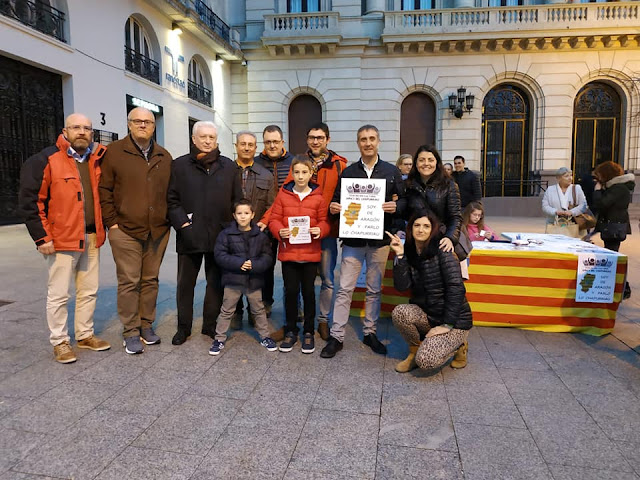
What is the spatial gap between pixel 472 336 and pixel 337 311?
5.19 feet

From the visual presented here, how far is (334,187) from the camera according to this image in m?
4.75

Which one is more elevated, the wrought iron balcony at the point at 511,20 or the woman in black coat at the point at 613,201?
the wrought iron balcony at the point at 511,20

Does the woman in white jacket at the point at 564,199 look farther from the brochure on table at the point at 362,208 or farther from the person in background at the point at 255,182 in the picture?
the person in background at the point at 255,182

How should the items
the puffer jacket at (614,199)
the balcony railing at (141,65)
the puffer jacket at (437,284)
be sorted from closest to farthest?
the puffer jacket at (437,284), the puffer jacket at (614,199), the balcony railing at (141,65)

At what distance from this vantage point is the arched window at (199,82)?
63.4 ft

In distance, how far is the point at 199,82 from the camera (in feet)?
66.2

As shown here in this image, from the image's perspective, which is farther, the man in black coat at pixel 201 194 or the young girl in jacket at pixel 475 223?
the young girl in jacket at pixel 475 223

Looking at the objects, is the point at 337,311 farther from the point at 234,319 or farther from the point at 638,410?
the point at 638,410

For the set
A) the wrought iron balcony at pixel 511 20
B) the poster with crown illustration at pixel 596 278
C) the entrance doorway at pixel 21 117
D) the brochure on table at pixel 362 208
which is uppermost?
the wrought iron balcony at pixel 511 20

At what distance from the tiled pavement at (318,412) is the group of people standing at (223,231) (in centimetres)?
30

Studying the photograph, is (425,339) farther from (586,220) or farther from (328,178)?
(586,220)

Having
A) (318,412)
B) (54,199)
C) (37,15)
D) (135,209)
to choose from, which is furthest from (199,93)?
(318,412)

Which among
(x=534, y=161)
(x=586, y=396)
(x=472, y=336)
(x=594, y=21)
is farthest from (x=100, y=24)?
(x=594, y=21)

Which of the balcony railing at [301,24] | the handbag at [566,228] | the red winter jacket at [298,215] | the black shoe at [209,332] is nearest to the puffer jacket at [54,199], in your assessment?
the black shoe at [209,332]
